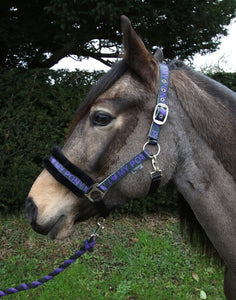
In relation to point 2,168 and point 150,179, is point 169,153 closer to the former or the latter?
point 150,179

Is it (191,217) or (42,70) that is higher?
(42,70)

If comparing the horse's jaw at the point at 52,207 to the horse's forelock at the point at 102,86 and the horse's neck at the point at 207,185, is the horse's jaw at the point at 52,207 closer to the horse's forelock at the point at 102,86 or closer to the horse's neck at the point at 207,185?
the horse's forelock at the point at 102,86

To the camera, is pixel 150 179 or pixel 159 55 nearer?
pixel 150 179

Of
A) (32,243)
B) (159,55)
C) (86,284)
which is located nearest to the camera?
(159,55)

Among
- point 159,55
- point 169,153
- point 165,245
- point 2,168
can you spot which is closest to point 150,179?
point 169,153

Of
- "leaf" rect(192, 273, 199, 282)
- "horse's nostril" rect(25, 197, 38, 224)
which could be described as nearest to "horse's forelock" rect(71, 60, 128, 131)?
"horse's nostril" rect(25, 197, 38, 224)

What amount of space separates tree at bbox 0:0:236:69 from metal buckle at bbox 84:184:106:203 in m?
3.21

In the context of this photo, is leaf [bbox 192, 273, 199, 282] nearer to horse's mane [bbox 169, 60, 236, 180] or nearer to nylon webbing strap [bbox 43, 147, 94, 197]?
horse's mane [bbox 169, 60, 236, 180]

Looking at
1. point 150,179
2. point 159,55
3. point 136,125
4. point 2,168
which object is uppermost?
point 159,55

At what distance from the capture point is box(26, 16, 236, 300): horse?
5.10 feet

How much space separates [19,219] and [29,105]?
6.49 ft

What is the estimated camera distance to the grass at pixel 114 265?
3549 mm

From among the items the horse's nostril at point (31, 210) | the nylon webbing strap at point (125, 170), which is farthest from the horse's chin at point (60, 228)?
the nylon webbing strap at point (125, 170)

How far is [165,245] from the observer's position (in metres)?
4.43
